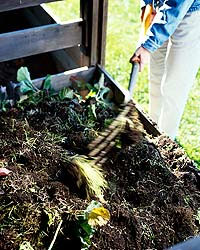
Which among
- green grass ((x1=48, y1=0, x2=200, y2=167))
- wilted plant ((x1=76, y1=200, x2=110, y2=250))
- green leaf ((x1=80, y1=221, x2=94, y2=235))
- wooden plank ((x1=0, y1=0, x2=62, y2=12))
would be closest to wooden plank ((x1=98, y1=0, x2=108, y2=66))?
wooden plank ((x1=0, y1=0, x2=62, y2=12))

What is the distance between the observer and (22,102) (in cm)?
274

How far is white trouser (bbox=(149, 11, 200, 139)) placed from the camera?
269 cm

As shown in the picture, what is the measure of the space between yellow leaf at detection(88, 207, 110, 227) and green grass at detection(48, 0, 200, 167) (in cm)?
150

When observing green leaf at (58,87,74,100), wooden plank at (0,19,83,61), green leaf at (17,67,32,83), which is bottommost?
green leaf at (58,87,74,100)

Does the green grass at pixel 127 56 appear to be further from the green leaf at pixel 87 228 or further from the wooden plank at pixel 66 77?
the green leaf at pixel 87 228

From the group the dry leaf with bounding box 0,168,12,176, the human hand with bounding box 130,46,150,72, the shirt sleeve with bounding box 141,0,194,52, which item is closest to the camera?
the dry leaf with bounding box 0,168,12,176

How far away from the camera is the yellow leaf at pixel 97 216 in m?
1.97

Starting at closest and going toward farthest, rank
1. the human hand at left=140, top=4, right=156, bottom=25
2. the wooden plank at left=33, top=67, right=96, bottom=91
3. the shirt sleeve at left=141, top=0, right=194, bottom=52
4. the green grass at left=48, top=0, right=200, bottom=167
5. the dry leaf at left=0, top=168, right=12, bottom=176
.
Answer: the dry leaf at left=0, top=168, right=12, bottom=176 < the shirt sleeve at left=141, top=0, right=194, bottom=52 < the human hand at left=140, top=4, right=156, bottom=25 < the wooden plank at left=33, top=67, right=96, bottom=91 < the green grass at left=48, top=0, right=200, bottom=167

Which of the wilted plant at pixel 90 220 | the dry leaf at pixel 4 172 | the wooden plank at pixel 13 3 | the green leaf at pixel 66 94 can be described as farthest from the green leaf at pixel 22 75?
the wilted plant at pixel 90 220

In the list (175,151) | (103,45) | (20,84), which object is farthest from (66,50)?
(175,151)

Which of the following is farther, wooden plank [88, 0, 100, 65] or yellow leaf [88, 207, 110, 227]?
wooden plank [88, 0, 100, 65]

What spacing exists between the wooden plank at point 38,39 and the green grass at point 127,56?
1.03 m

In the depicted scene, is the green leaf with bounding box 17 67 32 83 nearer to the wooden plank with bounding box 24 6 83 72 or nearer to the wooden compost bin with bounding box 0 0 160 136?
the wooden compost bin with bounding box 0 0 160 136

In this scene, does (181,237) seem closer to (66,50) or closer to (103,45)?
(103,45)
